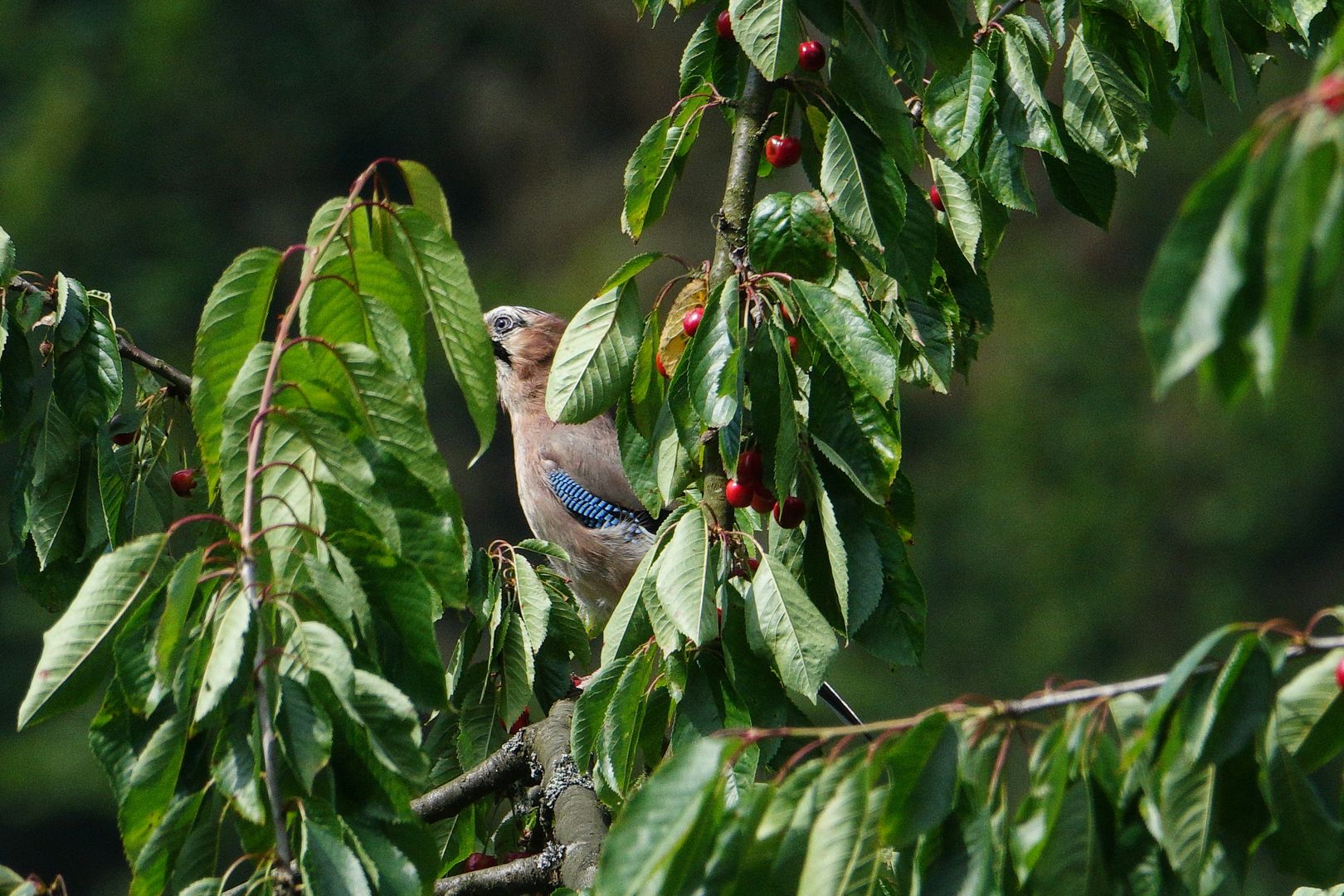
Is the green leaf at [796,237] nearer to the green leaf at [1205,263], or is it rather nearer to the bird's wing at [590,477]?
the green leaf at [1205,263]

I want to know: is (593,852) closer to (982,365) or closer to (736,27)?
(736,27)

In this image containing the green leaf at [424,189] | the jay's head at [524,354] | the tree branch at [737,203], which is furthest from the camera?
the jay's head at [524,354]

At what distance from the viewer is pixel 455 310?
127 cm

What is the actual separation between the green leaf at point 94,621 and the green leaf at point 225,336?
106 mm

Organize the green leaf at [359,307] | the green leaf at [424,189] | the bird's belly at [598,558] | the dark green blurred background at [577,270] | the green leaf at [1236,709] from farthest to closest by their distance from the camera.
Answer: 1. the dark green blurred background at [577,270]
2. the bird's belly at [598,558]
3. the green leaf at [424,189]
4. the green leaf at [359,307]
5. the green leaf at [1236,709]

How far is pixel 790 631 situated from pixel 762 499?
0.18m

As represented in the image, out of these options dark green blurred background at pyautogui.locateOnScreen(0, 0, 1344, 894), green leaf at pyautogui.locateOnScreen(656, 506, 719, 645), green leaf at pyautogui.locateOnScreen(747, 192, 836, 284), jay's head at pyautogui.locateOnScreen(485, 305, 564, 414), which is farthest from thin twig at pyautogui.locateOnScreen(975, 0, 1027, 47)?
dark green blurred background at pyautogui.locateOnScreen(0, 0, 1344, 894)

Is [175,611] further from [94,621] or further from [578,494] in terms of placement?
[578,494]

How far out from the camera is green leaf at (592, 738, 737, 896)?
3.15 ft

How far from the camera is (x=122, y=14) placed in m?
13.1

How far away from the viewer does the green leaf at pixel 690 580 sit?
4.81 ft

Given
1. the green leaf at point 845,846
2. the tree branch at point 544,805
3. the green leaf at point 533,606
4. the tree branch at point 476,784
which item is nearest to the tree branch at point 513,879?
the tree branch at point 544,805

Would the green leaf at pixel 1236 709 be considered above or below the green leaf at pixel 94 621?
below

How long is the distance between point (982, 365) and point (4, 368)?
10.9 m
